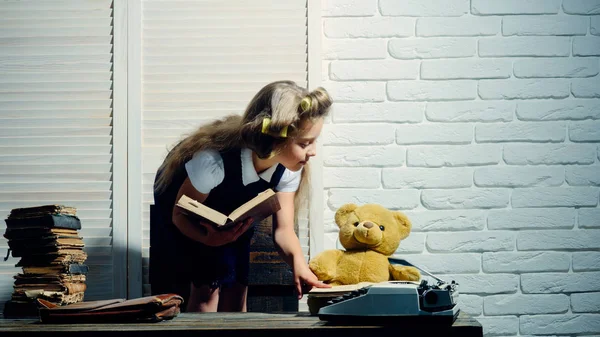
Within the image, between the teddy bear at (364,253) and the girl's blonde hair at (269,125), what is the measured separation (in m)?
0.31

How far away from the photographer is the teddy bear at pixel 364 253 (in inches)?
78.8

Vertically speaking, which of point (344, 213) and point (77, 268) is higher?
point (344, 213)

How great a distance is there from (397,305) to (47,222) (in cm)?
114

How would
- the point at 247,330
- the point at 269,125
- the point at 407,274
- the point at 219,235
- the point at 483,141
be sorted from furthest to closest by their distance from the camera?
the point at 483,141 → the point at 219,235 → the point at 269,125 → the point at 407,274 → the point at 247,330

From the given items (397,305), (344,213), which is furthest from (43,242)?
(397,305)

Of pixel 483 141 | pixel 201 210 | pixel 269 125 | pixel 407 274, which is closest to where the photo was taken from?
pixel 407 274

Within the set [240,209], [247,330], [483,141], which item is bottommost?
[247,330]

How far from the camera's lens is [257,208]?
2.06 metres

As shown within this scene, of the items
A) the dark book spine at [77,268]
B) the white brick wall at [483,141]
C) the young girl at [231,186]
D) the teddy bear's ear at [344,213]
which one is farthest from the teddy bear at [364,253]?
the dark book spine at [77,268]

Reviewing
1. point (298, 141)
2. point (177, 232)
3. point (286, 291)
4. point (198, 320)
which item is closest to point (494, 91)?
point (298, 141)

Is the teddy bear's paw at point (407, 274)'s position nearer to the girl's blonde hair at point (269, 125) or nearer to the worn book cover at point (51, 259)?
the girl's blonde hair at point (269, 125)

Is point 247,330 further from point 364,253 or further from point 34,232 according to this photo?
point 34,232

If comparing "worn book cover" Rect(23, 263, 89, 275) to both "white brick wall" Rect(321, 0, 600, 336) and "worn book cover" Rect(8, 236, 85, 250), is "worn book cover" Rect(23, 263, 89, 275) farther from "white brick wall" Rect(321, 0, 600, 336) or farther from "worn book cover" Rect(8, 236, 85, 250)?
"white brick wall" Rect(321, 0, 600, 336)

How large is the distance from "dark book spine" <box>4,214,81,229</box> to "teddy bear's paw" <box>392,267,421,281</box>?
3.22ft
